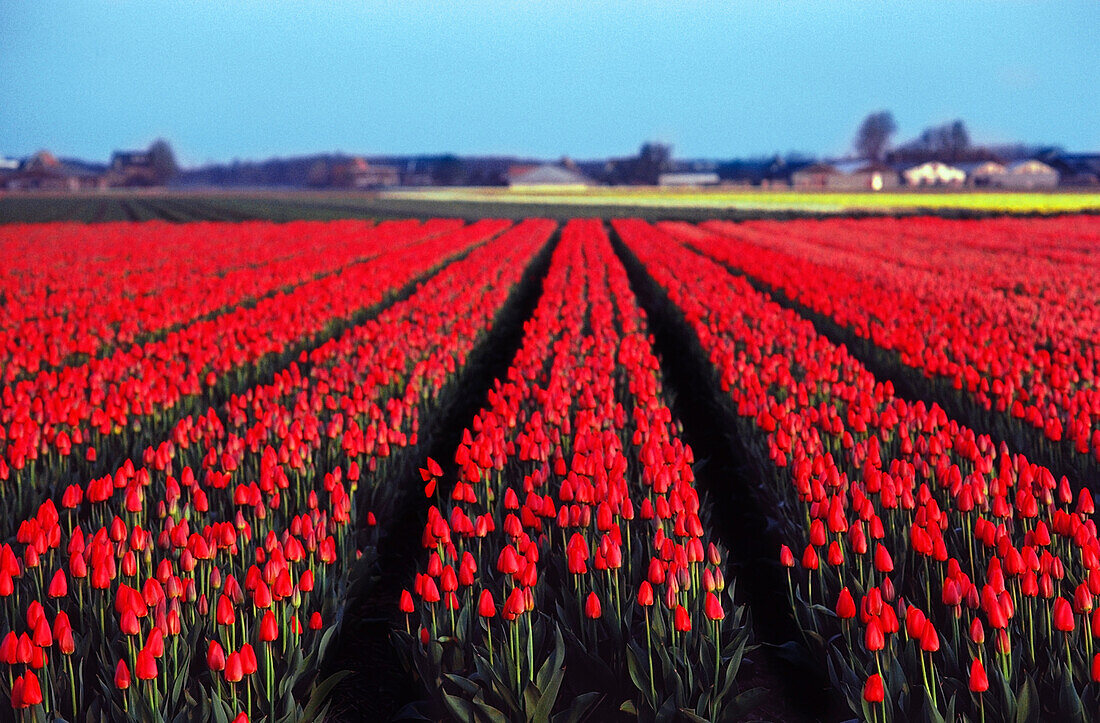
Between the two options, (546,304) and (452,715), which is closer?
(452,715)

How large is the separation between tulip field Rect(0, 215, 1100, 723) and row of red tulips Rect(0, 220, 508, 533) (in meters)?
0.05

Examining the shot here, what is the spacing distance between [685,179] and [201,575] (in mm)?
140004

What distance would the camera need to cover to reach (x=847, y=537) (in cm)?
459

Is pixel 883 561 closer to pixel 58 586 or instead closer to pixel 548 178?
pixel 58 586

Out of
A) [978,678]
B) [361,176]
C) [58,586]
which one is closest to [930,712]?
[978,678]

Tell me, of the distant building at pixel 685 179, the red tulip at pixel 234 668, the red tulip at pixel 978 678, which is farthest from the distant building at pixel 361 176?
the red tulip at pixel 978 678

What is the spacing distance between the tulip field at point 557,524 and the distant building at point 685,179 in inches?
4945

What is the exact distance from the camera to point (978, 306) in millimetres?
12773

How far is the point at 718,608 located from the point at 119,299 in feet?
43.7

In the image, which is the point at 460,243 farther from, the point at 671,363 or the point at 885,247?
the point at 671,363

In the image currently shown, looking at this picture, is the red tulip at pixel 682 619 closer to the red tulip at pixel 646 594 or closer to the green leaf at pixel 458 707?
the red tulip at pixel 646 594

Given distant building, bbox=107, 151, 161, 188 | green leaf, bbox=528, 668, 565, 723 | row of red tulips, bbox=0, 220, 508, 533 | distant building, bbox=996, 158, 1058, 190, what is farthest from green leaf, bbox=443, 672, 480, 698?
distant building, bbox=107, 151, 161, 188

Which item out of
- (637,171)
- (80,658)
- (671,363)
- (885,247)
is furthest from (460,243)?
(637,171)

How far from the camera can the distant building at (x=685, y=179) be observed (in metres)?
136
